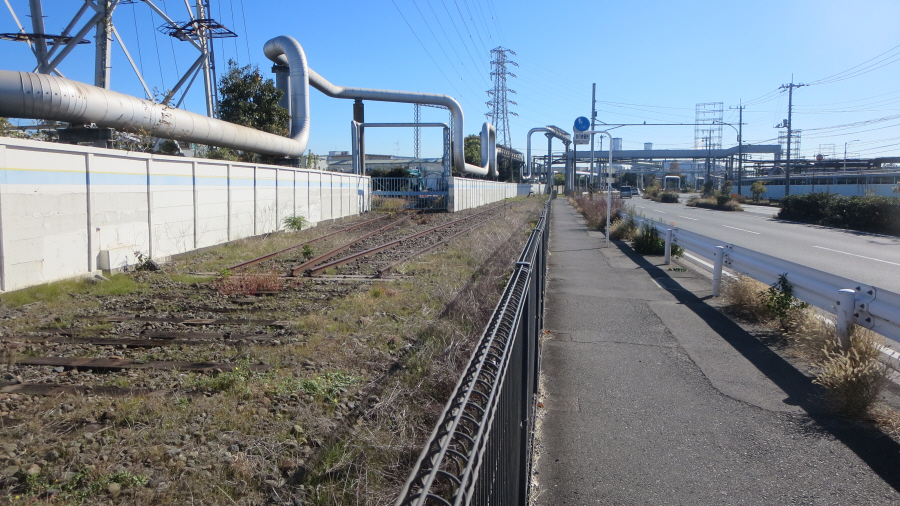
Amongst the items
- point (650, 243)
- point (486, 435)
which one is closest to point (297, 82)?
point (650, 243)

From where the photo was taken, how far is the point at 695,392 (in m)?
5.72

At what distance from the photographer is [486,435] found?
179 cm

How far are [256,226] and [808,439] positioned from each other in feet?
57.9

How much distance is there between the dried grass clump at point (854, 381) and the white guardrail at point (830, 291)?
0.41 m

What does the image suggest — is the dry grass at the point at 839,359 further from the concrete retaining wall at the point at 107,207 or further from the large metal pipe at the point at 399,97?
the large metal pipe at the point at 399,97

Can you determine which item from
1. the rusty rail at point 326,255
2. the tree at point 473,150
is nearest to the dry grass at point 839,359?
the rusty rail at point 326,255

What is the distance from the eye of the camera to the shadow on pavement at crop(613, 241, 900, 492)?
428 centimetres

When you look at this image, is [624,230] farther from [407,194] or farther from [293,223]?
[407,194]

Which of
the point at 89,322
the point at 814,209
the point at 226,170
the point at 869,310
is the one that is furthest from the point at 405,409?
the point at 814,209

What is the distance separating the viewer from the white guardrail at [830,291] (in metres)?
5.66

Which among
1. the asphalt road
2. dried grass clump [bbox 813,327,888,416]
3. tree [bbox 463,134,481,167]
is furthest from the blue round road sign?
tree [bbox 463,134,481,167]

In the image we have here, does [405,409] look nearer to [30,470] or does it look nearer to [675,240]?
[30,470]

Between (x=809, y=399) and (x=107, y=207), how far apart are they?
12.3m

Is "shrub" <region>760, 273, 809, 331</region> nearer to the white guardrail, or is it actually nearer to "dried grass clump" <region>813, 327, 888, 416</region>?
the white guardrail
